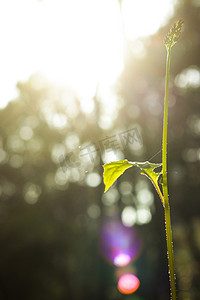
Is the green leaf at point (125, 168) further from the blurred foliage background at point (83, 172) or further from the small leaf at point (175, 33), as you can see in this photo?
the blurred foliage background at point (83, 172)

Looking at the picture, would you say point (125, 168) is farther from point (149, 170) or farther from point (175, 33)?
point (175, 33)

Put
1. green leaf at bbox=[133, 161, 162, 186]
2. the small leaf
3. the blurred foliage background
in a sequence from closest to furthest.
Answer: the small leaf
green leaf at bbox=[133, 161, 162, 186]
the blurred foliage background

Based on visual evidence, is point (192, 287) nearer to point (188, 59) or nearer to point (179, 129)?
point (179, 129)

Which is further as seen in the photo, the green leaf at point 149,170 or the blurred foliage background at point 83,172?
the blurred foliage background at point 83,172

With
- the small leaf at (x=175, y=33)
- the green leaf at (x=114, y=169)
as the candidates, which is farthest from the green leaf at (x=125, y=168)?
the small leaf at (x=175, y=33)

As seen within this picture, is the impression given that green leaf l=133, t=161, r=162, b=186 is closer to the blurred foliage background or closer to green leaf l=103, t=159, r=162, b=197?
green leaf l=103, t=159, r=162, b=197

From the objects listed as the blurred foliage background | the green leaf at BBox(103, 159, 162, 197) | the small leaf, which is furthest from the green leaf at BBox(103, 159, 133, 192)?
the blurred foliage background

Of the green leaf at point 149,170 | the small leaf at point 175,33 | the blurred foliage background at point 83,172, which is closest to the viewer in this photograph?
the small leaf at point 175,33

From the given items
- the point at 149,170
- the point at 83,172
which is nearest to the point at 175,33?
the point at 149,170

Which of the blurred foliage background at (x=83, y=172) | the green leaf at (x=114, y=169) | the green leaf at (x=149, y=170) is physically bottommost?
the green leaf at (x=149, y=170)

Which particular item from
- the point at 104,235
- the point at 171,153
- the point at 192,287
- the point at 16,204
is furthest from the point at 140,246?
the point at 16,204
